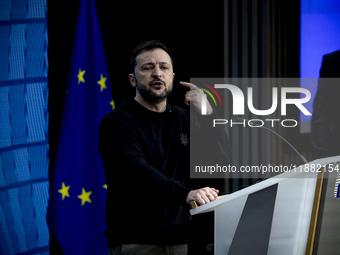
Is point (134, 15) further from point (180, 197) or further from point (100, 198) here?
point (180, 197)

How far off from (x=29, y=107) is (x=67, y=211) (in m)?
0.65

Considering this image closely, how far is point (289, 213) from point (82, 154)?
Answer: 1717 millimetres

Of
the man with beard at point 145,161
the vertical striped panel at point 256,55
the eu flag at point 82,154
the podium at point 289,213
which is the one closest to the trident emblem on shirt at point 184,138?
the man with beard at point 145,161

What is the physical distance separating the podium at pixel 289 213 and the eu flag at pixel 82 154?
4.86ft

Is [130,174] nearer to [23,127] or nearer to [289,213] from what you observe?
[289,213]

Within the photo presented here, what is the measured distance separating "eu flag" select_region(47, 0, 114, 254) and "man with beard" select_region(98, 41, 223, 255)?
0.85 meters

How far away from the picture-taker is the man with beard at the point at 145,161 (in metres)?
1.92

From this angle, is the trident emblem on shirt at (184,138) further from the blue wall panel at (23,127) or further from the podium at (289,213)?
the blue wall panel at (23,127)

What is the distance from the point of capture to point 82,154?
2881mm

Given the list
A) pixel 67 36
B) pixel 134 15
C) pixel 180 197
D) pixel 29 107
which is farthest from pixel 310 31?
pixel 180 197

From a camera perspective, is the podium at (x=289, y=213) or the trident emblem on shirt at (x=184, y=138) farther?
the trident emblem on shirt at (x=184, y=138)

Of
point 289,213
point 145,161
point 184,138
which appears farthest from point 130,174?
point 289,213

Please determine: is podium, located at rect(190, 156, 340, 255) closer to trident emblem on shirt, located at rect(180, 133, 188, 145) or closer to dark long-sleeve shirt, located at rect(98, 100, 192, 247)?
dark long-sleeve shirt, located at rect(98, 100, 192, 247)

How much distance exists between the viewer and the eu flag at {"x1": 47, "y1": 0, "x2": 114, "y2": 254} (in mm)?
2799
